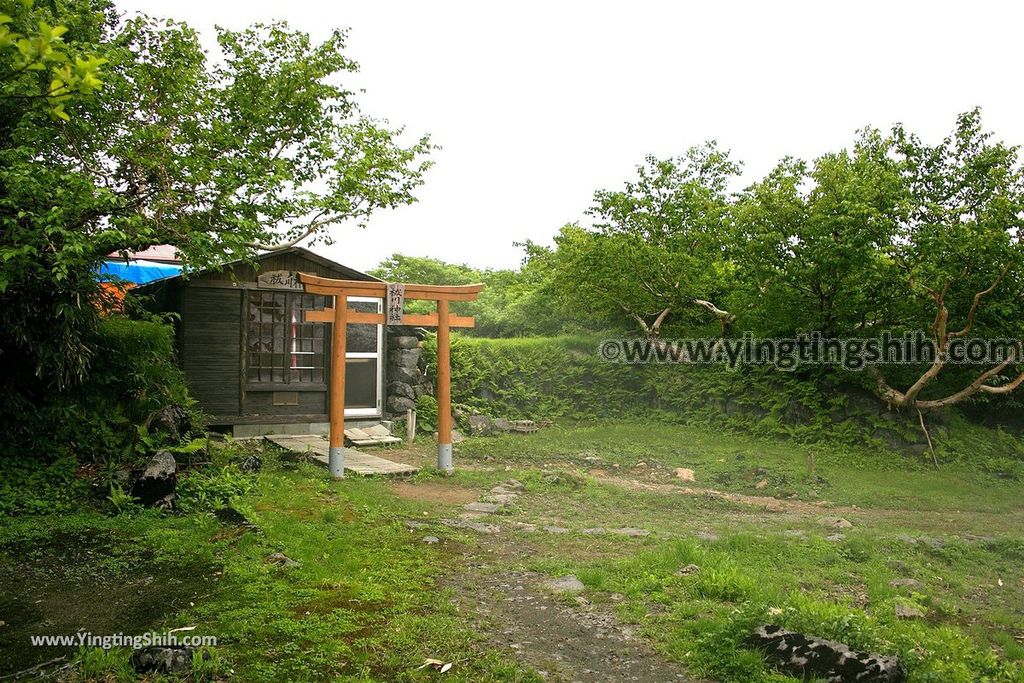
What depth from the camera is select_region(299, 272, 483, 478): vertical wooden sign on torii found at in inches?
406

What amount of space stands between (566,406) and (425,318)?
6543mm

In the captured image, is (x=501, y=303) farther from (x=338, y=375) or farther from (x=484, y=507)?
(x=484, y=507)

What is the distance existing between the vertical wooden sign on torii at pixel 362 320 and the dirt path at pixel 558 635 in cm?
502

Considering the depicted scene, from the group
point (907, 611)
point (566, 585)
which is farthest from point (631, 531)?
point (907, 611)

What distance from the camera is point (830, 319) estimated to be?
45.9 ft

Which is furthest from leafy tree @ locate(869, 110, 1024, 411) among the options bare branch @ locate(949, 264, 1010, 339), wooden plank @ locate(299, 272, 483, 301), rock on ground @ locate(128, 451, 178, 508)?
rock on ground @ locate(128, 451, 178, 508)

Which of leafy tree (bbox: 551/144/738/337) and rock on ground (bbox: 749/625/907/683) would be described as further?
leafy tree (bbox: 551/144/738/337)

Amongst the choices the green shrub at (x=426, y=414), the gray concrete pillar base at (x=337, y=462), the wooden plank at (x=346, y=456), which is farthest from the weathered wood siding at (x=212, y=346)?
the green shrub at (x=426, y=414)

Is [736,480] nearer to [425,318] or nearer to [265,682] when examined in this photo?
[425,318]

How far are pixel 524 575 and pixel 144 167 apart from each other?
729 centimetres

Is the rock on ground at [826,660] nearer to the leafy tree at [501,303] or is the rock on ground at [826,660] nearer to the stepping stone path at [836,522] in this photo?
the stepping stone path at [836,522]

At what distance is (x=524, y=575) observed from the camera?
6.11m

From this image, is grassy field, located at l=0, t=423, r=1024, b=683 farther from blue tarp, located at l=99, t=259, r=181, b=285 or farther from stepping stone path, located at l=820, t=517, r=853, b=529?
blue tarp, located at l=99, t=259, r=181, b=285

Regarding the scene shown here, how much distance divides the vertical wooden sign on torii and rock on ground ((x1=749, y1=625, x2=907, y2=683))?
7.09m
